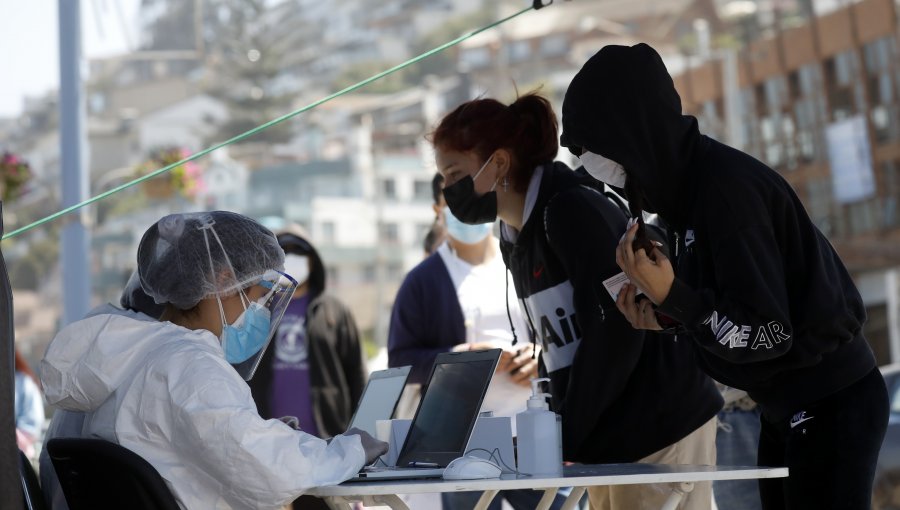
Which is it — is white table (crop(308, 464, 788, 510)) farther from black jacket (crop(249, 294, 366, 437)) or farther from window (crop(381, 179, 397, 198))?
window (crop(381, 179, 397, 198))

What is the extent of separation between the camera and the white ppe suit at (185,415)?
2248mm

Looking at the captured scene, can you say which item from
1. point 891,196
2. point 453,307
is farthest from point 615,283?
point 891,196

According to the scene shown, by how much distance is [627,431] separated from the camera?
2.93 meters

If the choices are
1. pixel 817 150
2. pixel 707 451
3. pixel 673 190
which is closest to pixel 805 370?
pixel 673 190

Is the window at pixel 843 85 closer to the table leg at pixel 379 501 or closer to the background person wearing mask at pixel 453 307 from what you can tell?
the background person wearing mask at pixel 453 307

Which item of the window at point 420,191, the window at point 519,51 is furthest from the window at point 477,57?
the window at point 420,191

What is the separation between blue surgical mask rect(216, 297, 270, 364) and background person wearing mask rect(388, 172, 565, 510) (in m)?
1.77

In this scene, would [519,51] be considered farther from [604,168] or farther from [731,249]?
[731,249]

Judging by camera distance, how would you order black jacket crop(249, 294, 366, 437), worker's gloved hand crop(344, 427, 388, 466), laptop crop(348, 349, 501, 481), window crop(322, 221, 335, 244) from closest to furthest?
worker's gloved hand crop(344, 427, 388, 466), laptop crop(348, 349, 501, 481), black jacket crop(249, 294, 366, 437), window crop(322, 221, 335, 244)

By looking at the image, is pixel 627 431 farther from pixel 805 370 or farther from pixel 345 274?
pixel 345 274

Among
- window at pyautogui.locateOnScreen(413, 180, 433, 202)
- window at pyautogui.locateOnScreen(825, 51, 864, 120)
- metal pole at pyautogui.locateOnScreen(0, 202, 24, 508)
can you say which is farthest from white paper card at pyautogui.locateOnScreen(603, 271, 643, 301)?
window at pyautogui.locateOnScreen(413, 180, 433, 202)

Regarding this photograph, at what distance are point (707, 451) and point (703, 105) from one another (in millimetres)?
25657

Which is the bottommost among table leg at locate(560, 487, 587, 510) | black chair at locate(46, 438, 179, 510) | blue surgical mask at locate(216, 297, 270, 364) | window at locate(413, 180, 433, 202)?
window at locate(413, 180, 433, 202)

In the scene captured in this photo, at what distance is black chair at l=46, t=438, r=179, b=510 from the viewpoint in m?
2.19
